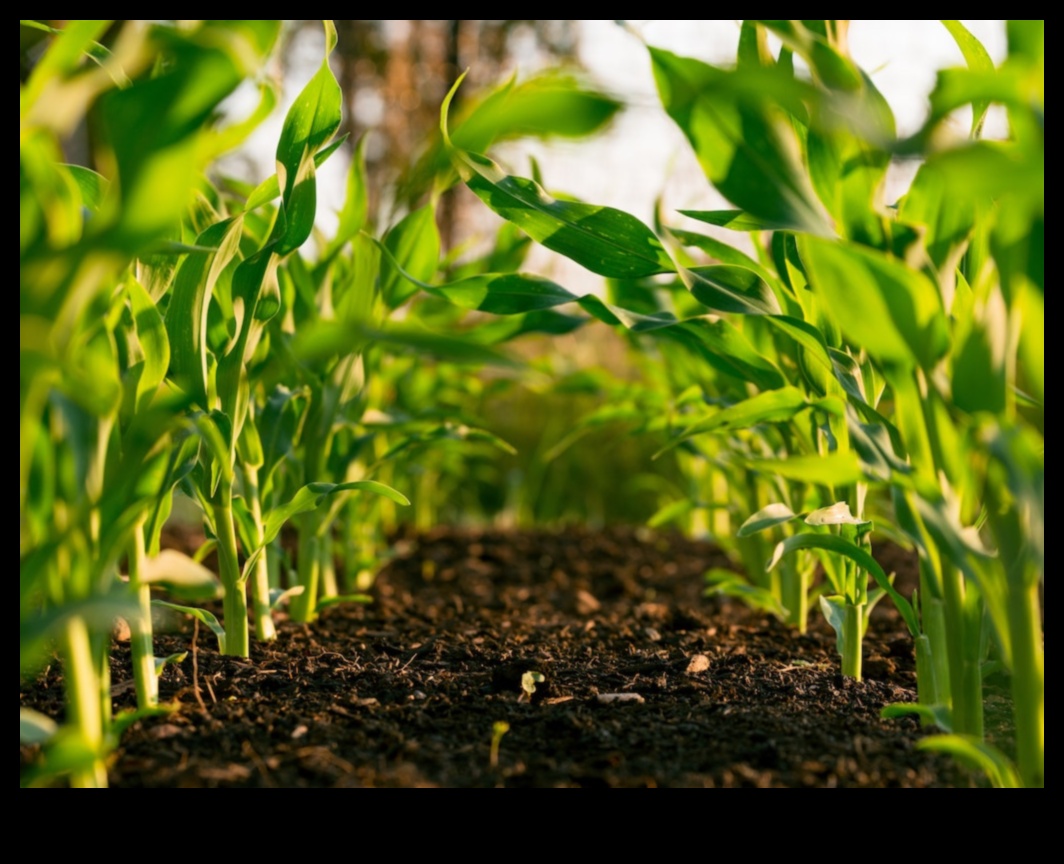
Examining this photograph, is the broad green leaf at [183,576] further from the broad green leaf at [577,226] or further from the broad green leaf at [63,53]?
the broad green leaf at [577,226]

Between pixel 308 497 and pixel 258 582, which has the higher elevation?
pixel 308 497

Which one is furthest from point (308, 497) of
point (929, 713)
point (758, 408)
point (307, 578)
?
point (929, 713)

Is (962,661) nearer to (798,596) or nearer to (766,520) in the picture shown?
(766,520)

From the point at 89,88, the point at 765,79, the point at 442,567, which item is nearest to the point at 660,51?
the point at 765,79

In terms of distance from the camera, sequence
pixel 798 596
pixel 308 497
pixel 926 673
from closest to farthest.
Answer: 1. pixel 926 673
2. pixel 308 497
3. pixel 798 596

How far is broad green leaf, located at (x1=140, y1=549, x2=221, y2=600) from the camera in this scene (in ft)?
2.46

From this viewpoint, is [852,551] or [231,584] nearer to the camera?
[852,551]

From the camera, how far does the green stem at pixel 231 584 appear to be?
1269mm

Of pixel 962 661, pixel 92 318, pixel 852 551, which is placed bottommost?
pixel 962 661

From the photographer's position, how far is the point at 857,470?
2.74 feet

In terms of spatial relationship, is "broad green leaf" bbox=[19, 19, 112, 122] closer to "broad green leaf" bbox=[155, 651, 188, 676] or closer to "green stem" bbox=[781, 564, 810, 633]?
"broad green leaf" bbox=[155, 651, 188, 676]

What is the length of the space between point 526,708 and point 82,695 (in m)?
0.52

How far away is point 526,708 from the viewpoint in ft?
3.67

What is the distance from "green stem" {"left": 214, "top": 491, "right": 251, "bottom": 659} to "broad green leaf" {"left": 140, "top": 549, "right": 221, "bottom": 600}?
0.46 m
